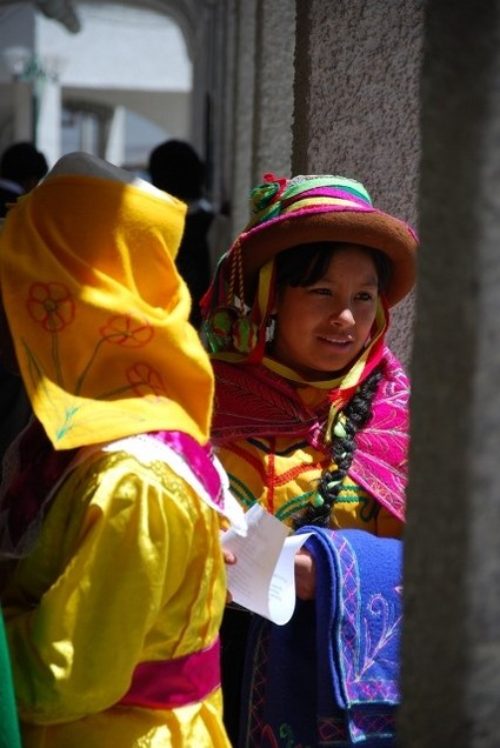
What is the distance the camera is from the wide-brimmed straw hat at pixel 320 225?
2.69 m

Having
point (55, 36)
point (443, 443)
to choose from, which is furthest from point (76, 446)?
point (55, 36)

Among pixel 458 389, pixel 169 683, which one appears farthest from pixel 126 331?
pixel 458 389

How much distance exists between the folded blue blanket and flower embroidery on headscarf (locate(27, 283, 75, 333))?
2.60ft

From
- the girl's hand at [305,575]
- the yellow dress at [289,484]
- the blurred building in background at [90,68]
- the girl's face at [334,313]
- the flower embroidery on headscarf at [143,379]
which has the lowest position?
the blurred building in background at [90,68]

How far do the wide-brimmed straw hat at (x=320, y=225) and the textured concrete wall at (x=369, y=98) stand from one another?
0.49 metres

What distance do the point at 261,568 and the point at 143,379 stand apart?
1.65 ft

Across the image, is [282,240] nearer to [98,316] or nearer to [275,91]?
[98,316]

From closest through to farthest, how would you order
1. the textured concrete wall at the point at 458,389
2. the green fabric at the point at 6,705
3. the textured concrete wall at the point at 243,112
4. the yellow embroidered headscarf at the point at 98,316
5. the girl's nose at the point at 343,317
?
1. the textured concrete wall at the point at 458,389
2. the green fabric at the point at 6,705
3. the yellow embroidered headscarf at the point at 98,316
4. the girl's nose at the point at 343,317
5. the textured concrete wall at the point at 243,112

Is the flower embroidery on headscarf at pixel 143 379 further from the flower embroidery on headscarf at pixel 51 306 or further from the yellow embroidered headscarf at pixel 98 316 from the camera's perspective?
the flower embroidery on headscarf at pixel 51 306

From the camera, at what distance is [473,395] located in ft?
4.13

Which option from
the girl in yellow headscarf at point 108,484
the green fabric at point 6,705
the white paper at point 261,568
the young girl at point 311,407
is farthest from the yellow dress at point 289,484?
the green fabric at point 6,705

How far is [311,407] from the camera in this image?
2711 mm

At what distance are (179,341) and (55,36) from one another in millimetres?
23258

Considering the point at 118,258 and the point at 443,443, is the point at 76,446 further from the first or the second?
the point at 443,443
